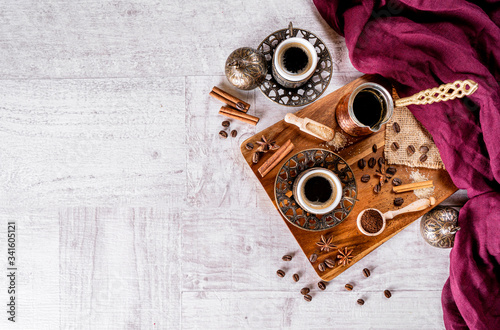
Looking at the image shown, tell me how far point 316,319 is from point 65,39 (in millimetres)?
1320

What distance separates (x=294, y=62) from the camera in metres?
1.01

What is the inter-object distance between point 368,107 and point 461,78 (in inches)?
11.6

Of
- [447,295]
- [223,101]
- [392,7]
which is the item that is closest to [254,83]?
[223,101]

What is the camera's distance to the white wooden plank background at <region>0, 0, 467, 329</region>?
1154 millimetres

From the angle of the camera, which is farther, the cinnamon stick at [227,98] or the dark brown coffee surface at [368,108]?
the cinnamon stick at [227,98]

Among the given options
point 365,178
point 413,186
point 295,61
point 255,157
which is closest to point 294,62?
point 295,61

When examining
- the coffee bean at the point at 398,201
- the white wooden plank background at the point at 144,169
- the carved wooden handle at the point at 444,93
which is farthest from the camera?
the white wooden plank background at the point at 144,169

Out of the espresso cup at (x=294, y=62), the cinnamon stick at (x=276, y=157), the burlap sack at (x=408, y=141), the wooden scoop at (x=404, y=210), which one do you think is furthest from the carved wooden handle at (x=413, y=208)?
the espresso cup at (x=294, y=62)

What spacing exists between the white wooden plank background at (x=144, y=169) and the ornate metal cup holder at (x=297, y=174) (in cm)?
17

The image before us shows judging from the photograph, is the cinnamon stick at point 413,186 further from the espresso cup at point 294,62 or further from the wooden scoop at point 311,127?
the espresso cup at point 294,62

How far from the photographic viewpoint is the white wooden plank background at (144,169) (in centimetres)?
115

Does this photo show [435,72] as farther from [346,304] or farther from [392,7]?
[346,304]

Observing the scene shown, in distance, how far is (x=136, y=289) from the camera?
1.17 metres

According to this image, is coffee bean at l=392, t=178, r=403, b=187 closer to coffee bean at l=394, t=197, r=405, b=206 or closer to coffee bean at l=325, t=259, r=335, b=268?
coffee bean at l=394, t=197, r=405, b=206
